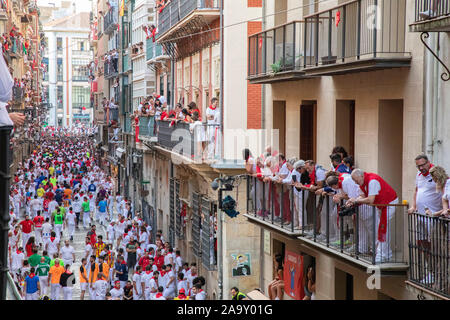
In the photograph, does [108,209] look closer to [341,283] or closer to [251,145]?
[251,145]

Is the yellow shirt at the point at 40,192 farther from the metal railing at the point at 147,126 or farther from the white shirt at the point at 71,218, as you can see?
the metal railing at the point at 147,126

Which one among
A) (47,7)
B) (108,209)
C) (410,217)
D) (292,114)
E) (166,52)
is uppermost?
(47,7)

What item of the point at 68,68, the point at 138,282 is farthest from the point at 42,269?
the point at 68,68

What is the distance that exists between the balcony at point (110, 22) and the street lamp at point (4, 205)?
56583 millimetres

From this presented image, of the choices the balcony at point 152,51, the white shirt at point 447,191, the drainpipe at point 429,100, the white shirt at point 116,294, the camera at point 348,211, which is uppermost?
the balcony at point 152,51

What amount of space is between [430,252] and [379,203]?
1.39 m

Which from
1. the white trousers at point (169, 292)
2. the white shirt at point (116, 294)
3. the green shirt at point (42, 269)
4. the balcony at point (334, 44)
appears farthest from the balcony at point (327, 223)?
the green shirt at point (42, 269)

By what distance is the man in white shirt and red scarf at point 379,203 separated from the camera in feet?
36.6

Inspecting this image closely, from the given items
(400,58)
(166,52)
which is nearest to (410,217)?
(400,58)

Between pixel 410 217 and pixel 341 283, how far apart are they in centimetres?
429

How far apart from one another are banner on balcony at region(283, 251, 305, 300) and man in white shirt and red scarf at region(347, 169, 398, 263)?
189 inches

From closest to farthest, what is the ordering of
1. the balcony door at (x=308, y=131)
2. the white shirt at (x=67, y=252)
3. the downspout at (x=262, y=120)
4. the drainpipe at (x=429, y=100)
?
the drainpipe at (x=429, y=100) → the balcony door at (x=308, y=131) → the downspout at (x=262, y=120) → the white shirt at (x=67, y=252)

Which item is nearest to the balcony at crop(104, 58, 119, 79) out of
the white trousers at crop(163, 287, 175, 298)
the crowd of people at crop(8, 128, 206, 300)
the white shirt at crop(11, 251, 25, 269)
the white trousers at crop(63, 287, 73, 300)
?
the crowd of people at crop(8, 128, 206, 300)

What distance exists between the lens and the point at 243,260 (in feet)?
69.3
